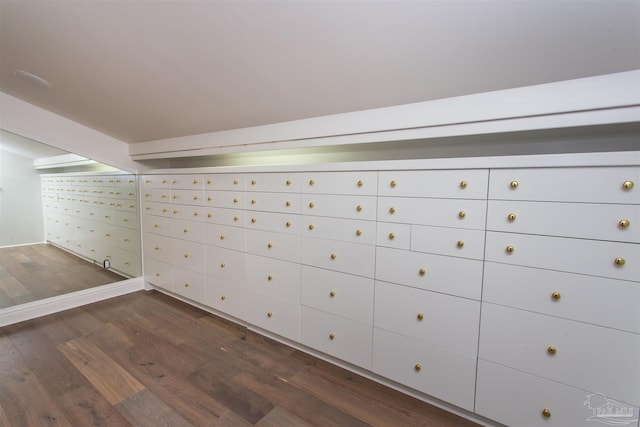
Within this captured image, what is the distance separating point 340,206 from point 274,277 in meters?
0.84

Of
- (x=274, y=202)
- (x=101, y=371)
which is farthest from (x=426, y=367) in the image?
(x=101, y=371)

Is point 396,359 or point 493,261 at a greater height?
point 493,261

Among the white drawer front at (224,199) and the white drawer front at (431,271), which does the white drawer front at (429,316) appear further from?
the white drawer front at (224,199)

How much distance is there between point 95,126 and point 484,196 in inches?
142

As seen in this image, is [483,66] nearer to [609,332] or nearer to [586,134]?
[586,134]

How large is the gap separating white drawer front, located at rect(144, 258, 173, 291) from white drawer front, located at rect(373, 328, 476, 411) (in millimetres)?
2424

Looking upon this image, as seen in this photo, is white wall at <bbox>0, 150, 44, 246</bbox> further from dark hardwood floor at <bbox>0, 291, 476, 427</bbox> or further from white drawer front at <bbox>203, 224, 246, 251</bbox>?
white drawer front at <bbox>203, 224, 246, 251</bbox>

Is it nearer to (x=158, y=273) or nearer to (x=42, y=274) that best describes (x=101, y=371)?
(x=158, y=273)

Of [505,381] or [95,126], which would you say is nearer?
[505,381]

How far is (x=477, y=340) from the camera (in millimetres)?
1452

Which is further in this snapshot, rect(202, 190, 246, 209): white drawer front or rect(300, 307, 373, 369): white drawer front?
rect(202, 190, 246, 209): white drawer front

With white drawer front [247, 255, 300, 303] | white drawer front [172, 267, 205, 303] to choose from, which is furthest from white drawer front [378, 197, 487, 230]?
white drawer front [172, 267, 205, 303]

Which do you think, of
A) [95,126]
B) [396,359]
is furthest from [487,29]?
[95,126]

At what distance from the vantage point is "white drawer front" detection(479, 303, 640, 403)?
1.15 meters
